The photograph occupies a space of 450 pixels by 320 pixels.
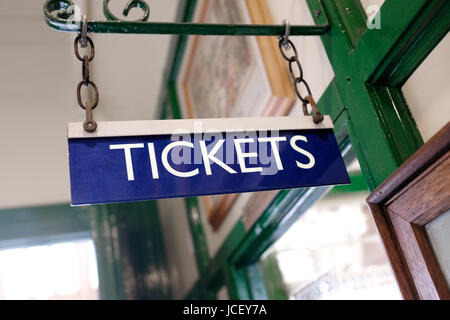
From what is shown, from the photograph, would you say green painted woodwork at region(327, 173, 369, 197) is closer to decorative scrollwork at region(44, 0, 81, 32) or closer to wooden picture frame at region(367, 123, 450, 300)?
wooden picture frame at region(367, 123, 450, 300)

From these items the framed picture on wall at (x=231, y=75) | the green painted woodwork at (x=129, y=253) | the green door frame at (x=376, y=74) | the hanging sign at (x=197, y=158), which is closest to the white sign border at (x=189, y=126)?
the hanging sign at (x=197, y=158)

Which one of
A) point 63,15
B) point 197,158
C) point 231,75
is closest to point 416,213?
point 197,158

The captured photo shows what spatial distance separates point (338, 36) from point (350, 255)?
1352mm

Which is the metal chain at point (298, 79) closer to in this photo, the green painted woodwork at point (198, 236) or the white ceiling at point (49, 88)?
the white ceiling at point (49, 88)

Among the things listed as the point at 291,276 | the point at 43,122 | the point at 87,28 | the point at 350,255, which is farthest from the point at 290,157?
the point at 43,122

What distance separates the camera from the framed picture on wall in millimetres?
1697

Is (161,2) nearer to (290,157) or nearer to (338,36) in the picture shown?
(338,36)

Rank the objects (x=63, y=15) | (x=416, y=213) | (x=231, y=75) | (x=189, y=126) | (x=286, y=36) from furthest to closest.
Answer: (x=231, y=75) < (x=286, y=36) < (x=63, y=15) < (x=189, y=126) < (x=416, y=213)

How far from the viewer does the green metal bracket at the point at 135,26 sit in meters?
1.11

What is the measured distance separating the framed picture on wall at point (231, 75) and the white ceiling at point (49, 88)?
0.27m

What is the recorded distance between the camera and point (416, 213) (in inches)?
35.5

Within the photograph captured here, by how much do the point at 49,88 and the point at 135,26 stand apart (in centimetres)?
180

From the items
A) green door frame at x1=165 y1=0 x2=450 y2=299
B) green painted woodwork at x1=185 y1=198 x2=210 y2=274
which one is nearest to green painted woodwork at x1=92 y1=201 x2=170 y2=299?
green painted woodwork at x1=185 y1=198 x2=210 y2=274

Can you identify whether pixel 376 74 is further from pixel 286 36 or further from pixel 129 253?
pixel 129 253
